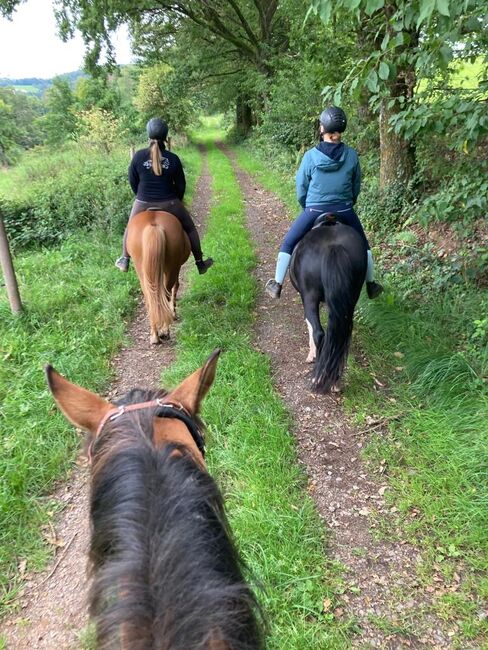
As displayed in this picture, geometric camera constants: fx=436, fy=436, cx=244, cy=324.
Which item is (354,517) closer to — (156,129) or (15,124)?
(156,129)

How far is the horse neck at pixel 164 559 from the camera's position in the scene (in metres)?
0.86

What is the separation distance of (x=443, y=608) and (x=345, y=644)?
2.03 ft

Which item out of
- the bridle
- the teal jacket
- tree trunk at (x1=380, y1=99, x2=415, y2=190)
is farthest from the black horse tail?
tree trunk at (x1=380, y1=99, x2=415, y2=190)

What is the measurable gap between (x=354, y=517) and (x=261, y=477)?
0.72 metres

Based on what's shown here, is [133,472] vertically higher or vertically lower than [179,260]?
higher

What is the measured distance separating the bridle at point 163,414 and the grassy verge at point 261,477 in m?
0.48

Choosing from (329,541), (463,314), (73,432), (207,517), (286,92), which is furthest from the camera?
(286,92)

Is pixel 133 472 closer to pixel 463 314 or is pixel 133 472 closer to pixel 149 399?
pixel 149 399

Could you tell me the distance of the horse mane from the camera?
0.86 meters

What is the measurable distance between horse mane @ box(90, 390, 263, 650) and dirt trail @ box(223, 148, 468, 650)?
1805 millimetres

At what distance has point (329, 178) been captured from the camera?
4289 mm

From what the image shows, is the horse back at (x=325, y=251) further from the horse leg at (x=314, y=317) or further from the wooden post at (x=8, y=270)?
the wooden post at (x=8, y=270)

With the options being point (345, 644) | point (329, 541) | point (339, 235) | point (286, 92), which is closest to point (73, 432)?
point (329, 541)

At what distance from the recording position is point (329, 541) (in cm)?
294
